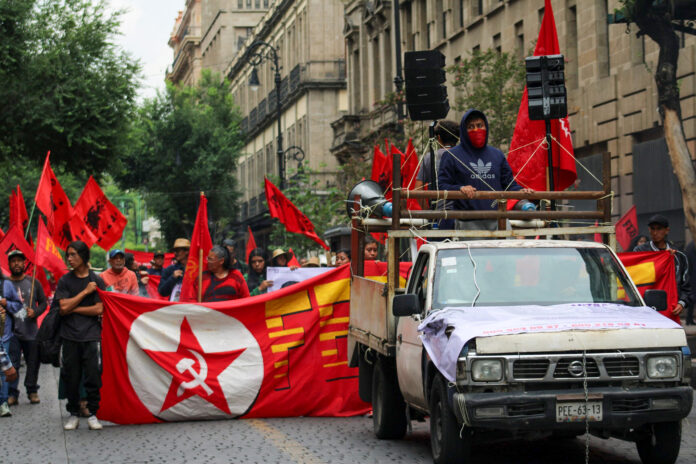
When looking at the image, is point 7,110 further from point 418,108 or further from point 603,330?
point 603,330

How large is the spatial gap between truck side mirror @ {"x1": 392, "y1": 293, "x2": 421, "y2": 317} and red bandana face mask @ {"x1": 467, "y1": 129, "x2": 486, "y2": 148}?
271 centimetres

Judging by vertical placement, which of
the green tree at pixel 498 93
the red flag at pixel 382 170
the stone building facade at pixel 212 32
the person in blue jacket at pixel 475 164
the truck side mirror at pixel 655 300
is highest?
the stone building facade at pixel 212 32

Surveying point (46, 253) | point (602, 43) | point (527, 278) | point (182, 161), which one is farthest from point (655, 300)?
point (182, 161)

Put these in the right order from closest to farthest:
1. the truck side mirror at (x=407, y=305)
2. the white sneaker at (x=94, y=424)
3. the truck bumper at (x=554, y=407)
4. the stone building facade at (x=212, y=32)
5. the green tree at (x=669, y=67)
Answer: the truck bumper at (x=554, y=407), the truck side mirror at (x=407, y=305), the white sneaker at (x=94, y=424), the green tree at (x=669, y=67), the stone building facade at (x=212, y=32)

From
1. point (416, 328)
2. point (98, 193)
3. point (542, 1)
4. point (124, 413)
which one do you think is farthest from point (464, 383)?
point (542, 1)

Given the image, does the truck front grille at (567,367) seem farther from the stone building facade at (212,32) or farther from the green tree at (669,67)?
the stone building facade at (212,32)

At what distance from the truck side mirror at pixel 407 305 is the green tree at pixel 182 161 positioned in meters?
60.6

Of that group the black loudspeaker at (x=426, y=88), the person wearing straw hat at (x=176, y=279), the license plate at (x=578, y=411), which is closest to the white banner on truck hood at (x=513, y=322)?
the license plate at (x=578, y=411)

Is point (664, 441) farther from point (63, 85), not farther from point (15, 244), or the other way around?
point (63, 85)

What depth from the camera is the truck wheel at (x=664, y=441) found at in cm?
823

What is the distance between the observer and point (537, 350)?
7.75m

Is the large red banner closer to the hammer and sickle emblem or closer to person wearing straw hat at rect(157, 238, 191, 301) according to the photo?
the hammer and sickle emblem

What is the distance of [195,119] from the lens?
69.9 m

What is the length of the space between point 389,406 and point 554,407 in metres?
2.61
